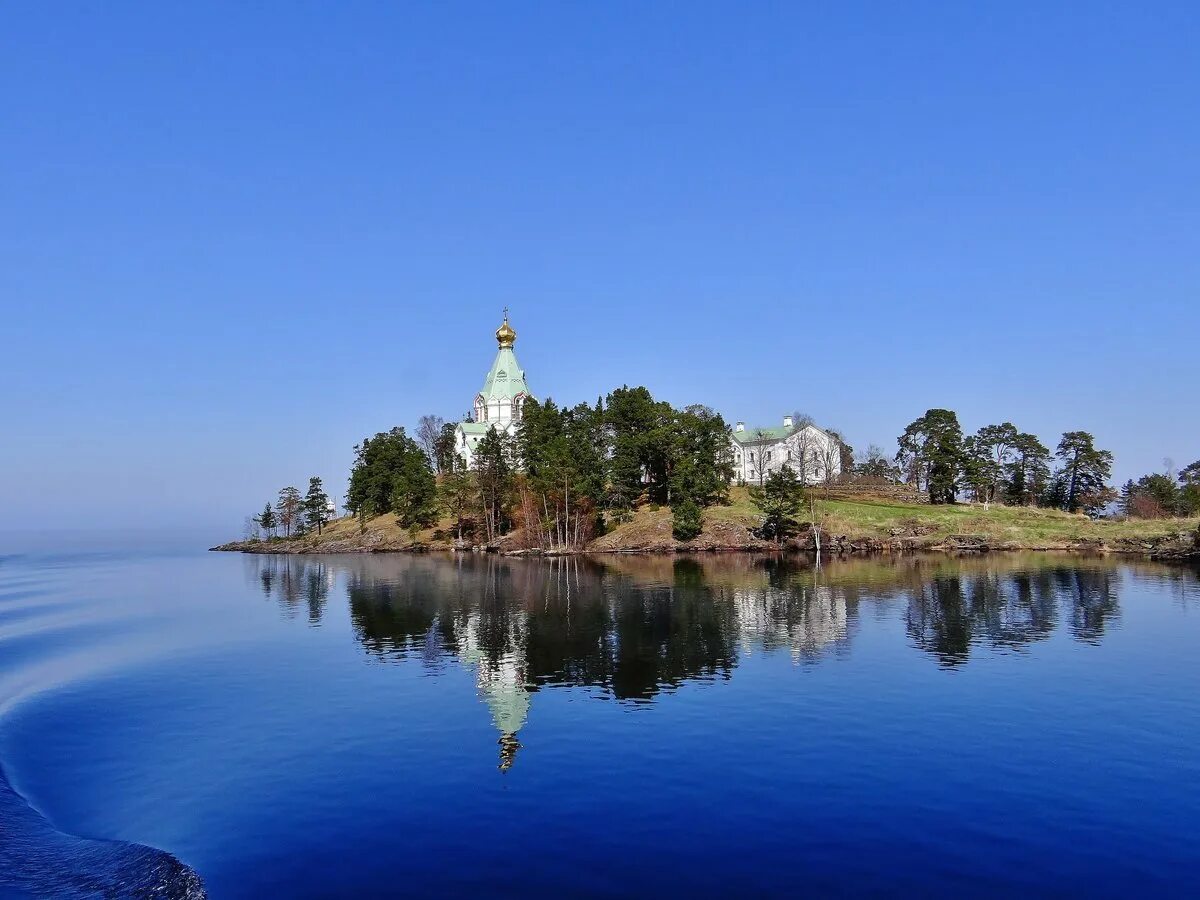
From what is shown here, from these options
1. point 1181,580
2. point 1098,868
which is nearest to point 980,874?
point 1098,868

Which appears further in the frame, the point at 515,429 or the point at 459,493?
the point at 515,429

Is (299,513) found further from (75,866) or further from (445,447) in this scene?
(75,866)

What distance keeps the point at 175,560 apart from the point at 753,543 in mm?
97706

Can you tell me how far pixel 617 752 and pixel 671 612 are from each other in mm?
29447

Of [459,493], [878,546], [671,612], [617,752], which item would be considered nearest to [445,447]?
[459,493]

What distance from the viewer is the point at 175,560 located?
140m

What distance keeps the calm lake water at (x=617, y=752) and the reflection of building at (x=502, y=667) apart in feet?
Result: 0.63

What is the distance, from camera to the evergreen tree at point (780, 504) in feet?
354

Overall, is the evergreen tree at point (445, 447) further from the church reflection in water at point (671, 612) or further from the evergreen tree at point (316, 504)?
the church reflection in water at point (671, 612)

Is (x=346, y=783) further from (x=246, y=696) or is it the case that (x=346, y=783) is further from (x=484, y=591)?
(x=484, y=591)

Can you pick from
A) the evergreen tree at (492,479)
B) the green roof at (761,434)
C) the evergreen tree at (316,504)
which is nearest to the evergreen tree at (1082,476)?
the green roof at (761,434)

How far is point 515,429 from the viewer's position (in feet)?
500

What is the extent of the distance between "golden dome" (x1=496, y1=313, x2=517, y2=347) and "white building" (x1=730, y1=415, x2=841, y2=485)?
156ft

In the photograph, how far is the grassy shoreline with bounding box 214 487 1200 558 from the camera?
103m
